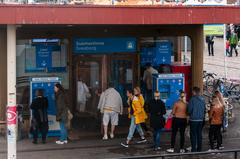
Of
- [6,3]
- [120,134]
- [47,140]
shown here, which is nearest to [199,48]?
[120,134]

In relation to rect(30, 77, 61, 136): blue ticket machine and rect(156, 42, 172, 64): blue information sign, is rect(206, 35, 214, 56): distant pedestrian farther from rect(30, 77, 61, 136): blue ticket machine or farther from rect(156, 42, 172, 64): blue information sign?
rect(30, 77, 61, 136): blue ticket machine

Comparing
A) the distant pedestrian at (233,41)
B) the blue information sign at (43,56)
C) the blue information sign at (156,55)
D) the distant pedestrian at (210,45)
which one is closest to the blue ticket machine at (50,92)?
the blue information sign at (43,56)

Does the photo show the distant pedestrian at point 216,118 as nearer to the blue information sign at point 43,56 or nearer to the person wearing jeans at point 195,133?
the person wearing jeans at point 195,133

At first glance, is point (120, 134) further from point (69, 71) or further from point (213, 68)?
point (213, 68)

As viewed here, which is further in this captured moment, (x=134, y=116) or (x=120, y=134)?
(x=120, y=134)

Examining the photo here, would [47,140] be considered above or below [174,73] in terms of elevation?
below

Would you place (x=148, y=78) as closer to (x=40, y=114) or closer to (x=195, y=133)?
(x=195, y=133)

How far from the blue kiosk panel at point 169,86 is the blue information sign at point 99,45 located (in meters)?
1.52

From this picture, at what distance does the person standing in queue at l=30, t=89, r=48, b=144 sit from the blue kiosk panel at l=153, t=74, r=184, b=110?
340cm

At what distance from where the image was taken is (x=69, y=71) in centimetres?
1742

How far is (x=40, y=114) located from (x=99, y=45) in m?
3.16

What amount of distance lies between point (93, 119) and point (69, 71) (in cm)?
173

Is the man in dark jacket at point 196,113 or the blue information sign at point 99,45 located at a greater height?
the blue information sign at point 99,45

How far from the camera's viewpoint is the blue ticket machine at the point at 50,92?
617 inches
